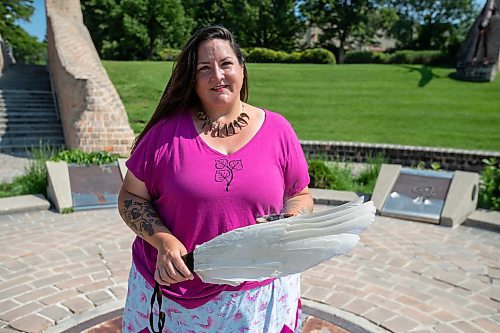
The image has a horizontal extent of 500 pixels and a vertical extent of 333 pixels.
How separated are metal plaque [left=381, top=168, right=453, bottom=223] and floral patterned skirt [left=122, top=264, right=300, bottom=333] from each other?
4.72 metres

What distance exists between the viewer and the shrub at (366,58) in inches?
1221

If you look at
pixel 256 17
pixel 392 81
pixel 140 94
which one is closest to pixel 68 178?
pixel 140 94

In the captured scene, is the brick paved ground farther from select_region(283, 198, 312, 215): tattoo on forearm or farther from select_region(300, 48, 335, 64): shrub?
select_region(300, 48, 335, 64): shrub

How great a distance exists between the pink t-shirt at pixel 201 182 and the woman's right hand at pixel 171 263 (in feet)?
0.33

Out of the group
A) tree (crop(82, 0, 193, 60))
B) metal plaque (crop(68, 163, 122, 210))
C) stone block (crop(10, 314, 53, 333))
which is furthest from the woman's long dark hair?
tree (crop(82, 0, 193, 60))

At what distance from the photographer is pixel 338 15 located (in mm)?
37375

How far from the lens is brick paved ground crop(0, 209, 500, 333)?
358 cm

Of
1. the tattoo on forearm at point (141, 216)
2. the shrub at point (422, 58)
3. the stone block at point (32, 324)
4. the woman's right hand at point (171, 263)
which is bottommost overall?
the stone block at point (32, 324)

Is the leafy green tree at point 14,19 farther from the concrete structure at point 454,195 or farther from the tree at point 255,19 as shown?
the concrete structure at point 454,195

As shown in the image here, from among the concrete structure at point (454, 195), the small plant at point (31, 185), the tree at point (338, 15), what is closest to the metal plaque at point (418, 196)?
the concrete structure at point (454, 195)

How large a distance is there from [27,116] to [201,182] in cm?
1358

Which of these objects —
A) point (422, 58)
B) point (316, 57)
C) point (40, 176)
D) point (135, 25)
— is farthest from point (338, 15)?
point (40, 176)

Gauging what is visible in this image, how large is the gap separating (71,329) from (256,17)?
34.3 metres

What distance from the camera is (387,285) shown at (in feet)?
13.7
